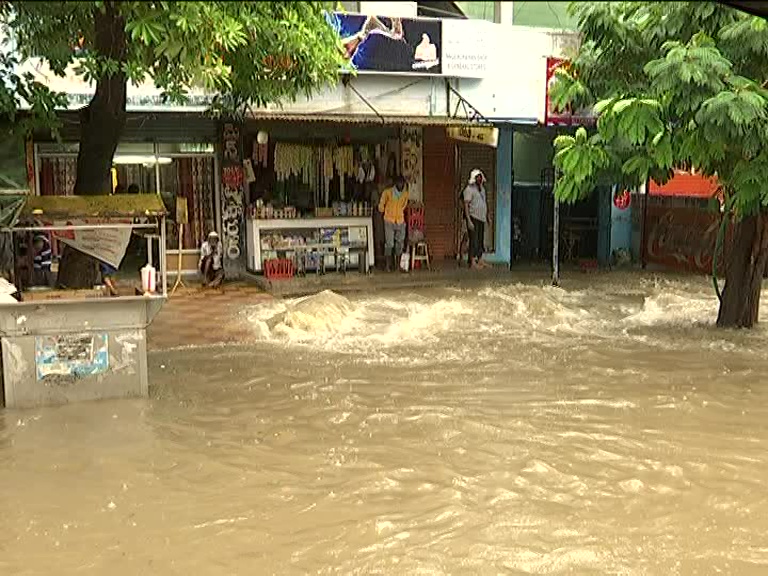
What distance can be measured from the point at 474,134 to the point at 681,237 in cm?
466

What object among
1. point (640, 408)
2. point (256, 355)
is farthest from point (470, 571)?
point (256, 355)

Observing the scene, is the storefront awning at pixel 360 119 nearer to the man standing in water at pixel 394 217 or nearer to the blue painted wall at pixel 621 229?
the man standing in water at pixel 394 217

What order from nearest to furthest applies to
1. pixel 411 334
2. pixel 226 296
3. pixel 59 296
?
pixel 59 296 → pixel 411 334 → pixel 226 296

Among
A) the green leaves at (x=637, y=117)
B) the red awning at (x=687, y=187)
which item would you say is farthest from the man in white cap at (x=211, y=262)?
the red awning at (x=687, y=187)

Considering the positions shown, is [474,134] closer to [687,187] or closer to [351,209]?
[351,209]

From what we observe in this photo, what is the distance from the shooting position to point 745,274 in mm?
10578

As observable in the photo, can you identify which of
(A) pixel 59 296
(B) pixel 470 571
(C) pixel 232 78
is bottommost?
(B) pixel 470 571

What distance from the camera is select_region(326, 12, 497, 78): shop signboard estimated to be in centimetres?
1398

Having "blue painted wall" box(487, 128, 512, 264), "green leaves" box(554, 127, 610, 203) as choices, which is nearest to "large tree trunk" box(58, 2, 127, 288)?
"green leaves" box(554, 127, 610, 203)

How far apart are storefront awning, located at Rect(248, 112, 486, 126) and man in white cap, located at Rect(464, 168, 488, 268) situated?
1.68m

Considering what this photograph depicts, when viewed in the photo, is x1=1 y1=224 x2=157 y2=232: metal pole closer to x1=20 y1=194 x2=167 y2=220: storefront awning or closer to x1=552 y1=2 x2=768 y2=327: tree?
x1=20 y1=194 x2=167 y2=220: storefront awning

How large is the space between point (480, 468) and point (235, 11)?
12.0 feet

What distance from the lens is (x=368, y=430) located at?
688 cm

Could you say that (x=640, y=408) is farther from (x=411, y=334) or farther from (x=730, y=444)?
(x=411, y=334)
